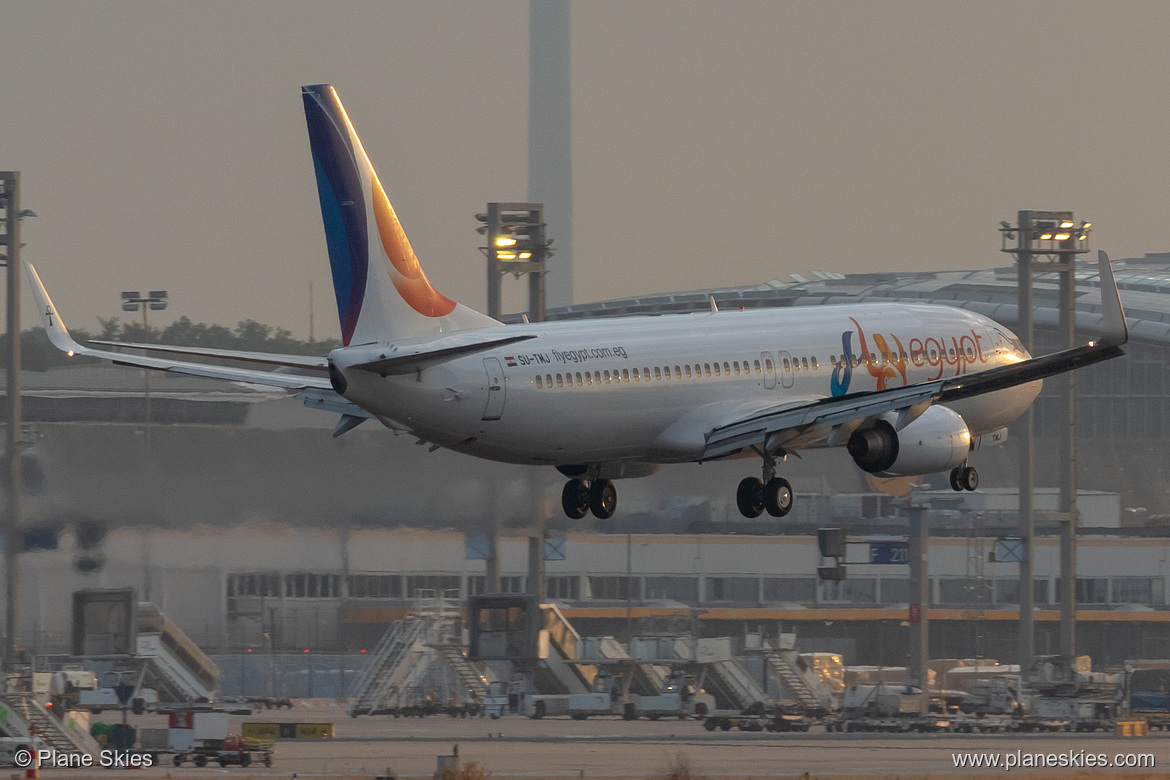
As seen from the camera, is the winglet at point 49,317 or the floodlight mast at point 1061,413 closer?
the winglet at point 49,317

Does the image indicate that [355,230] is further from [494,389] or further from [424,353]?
[494,389]

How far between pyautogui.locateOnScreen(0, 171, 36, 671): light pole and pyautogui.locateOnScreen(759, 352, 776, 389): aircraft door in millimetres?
34571

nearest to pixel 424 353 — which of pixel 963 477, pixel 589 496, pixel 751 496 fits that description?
pixel 589 496

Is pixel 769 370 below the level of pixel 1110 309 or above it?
below

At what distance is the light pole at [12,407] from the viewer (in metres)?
68.4

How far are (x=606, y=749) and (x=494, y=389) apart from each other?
43.1 m

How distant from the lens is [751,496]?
149ft


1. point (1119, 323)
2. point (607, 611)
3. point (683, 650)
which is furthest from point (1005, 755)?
point (1119, 323)

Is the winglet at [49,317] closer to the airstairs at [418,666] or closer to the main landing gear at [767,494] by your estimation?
the main landing gear at [767,494]

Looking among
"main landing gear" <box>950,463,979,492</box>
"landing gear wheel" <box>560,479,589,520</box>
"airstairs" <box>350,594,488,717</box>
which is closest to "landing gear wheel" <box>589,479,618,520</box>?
"landing gear wheel" <box>560,479,589,520</box>

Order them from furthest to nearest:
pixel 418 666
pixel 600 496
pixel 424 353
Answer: pixel 418 666 < pixel 600 496 < pixel 424 353

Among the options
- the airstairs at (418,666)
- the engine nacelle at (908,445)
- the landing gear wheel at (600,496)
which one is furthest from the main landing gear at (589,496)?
the airstairs at (418,666)

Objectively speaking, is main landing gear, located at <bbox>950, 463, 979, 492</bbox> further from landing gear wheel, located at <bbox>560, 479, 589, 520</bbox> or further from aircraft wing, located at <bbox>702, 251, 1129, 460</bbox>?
landing gear wheel, located at <bbox>560, 479, 589, 520</bbox>

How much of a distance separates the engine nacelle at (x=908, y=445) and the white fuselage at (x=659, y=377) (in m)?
2.35
